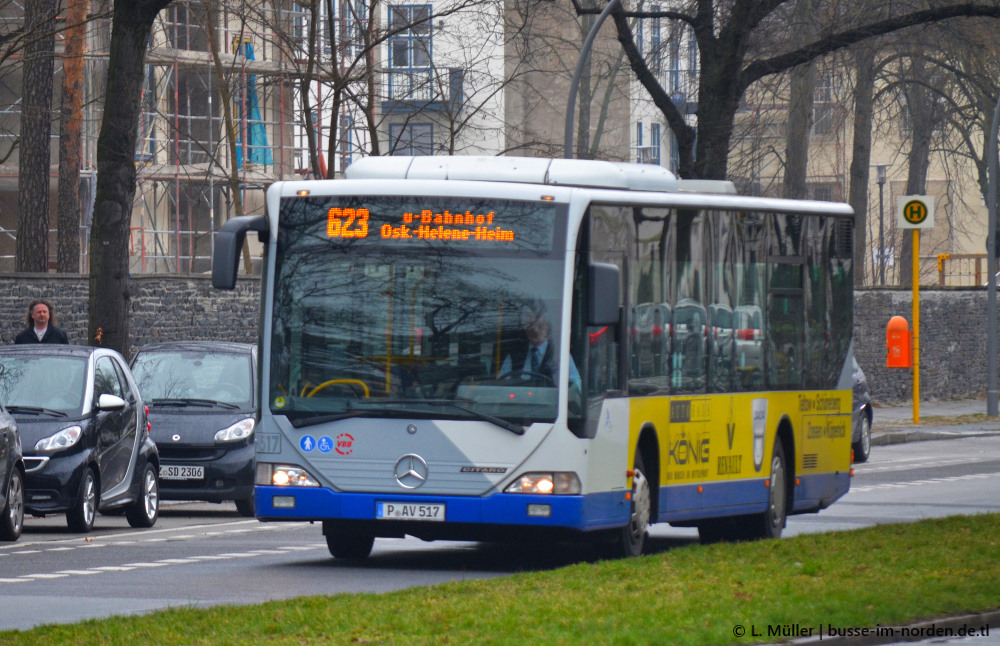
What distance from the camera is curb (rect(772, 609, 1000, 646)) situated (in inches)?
364

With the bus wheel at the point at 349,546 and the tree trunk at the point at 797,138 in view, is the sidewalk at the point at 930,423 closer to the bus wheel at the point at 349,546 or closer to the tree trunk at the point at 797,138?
the tree trunk at the point at 797,138

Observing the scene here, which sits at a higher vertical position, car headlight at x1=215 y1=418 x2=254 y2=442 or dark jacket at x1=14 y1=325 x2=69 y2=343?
dark jacket at x1=14 y1=325 x2=69 y2=343

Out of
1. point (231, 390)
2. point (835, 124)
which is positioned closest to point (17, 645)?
point (231, 390)

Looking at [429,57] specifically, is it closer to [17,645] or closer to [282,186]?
[282,186]

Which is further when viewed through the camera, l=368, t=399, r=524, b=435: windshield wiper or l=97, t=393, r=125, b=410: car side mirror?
l=97, t=393, r=125, b=410: car side mirror

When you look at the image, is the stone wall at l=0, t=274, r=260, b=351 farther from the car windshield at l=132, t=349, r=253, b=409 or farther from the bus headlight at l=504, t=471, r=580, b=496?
the bus headlight at l=504, t=471, r=580, b=496

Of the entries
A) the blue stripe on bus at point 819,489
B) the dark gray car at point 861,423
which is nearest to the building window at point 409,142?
the dark gray car at point 861,423

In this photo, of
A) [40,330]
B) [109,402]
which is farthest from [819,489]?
[40,330]

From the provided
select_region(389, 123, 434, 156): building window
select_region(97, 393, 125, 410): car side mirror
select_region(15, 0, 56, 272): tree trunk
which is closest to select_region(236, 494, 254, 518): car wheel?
select_region(97, 393, 125, 410): car side mirror

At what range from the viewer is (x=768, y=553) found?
42.9ft

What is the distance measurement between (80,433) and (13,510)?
4.47 feet

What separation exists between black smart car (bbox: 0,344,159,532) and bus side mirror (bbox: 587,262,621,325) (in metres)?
5.60

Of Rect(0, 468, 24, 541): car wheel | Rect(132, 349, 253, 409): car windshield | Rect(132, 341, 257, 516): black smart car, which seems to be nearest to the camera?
Rect(0, 468, 24, 541): car wheel

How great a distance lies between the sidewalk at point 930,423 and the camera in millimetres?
32938
